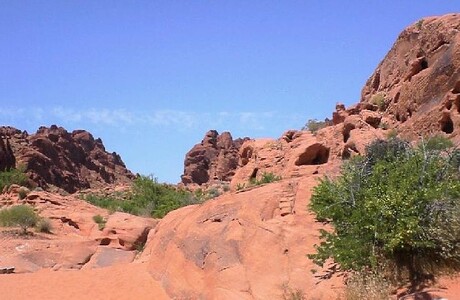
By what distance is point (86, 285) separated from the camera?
519 inches

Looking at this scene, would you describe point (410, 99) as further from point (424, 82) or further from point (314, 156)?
point (314, 156)

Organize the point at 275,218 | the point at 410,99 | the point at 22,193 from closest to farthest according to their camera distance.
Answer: the point at 275,218 < the point at 410,99 < the point at 22,193

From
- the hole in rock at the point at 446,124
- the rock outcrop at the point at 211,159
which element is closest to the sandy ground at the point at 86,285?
the hole in rock at the point at 446,124

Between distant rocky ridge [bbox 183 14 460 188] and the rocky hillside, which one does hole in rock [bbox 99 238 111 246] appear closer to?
the rocky hillside

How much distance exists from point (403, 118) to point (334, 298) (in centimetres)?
1894

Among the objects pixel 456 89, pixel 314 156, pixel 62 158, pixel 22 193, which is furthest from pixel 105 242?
pixel 62 158

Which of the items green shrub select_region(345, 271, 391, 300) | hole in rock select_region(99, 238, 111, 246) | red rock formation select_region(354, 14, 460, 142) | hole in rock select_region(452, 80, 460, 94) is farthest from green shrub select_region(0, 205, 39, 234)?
hole in rock select_region(452, 80, 460, 94)

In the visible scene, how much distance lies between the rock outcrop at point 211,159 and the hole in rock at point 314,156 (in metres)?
43.9

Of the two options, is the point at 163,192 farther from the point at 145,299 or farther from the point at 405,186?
the point at 405,186

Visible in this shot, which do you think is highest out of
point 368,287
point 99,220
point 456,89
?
point 456,89

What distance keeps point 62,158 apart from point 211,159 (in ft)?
69.1

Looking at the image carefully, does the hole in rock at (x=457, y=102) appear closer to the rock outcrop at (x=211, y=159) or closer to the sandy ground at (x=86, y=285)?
the sandy ground at (x=86, y=285)

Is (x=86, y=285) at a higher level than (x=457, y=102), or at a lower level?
lower

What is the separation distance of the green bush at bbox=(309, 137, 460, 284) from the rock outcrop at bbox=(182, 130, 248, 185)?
60100 mm
